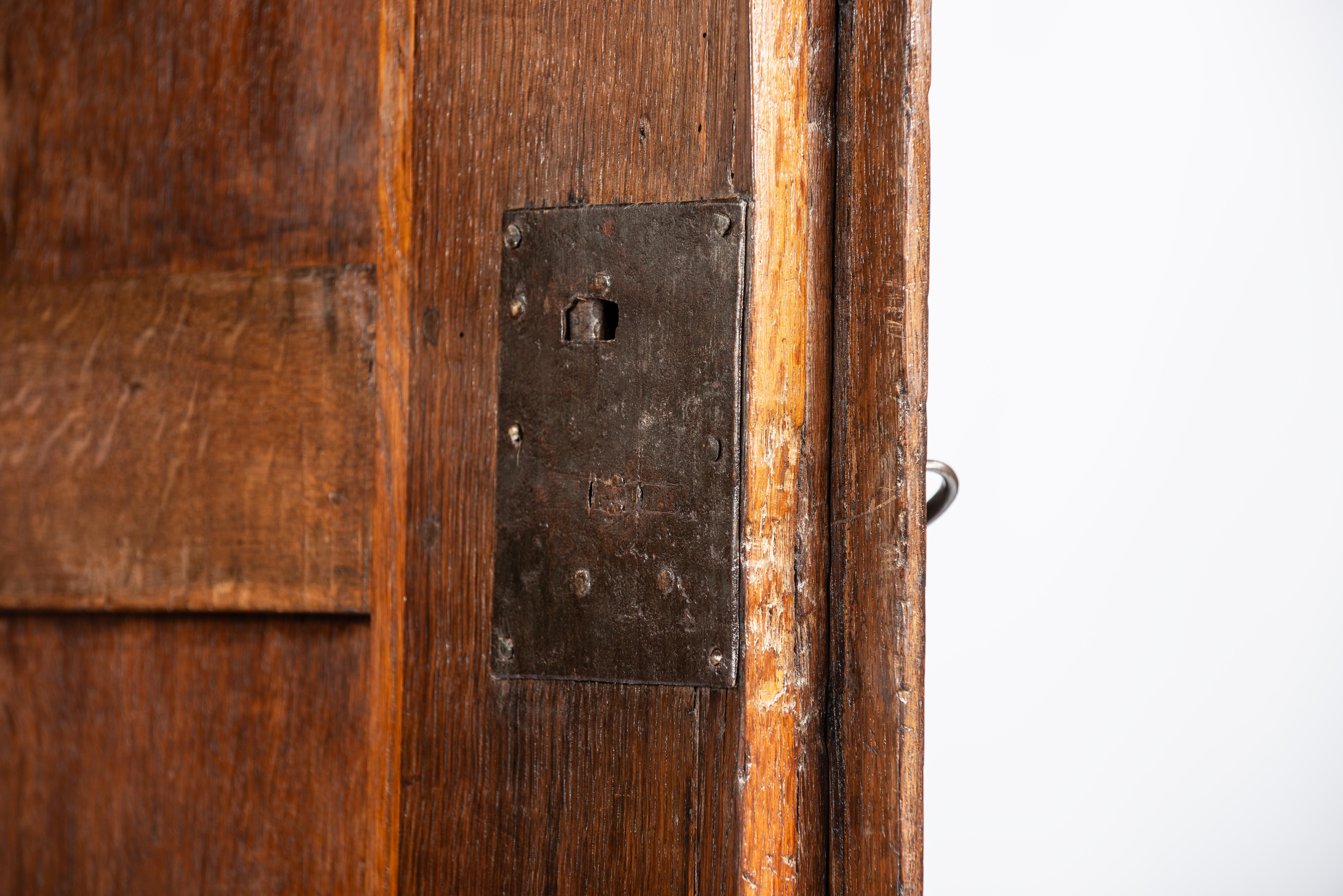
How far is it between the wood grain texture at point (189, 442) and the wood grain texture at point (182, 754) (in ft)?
0.07

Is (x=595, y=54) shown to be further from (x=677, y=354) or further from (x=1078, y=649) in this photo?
(x=1078, y=649)

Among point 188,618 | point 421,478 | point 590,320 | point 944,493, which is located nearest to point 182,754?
point 188,618

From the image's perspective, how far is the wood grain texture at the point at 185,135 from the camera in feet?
1.51

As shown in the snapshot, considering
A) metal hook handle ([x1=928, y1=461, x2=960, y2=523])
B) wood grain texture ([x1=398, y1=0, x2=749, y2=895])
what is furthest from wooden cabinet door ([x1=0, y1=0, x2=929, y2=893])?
metal hook handle ([x1=928, y1=461, x2=960, y2=523])

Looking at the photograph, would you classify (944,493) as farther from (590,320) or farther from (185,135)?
(185,135)

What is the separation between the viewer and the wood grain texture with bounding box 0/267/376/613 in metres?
0.44

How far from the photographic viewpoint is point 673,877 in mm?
401

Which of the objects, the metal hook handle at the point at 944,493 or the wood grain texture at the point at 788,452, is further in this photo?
the metal hook handle at the point at 944,493

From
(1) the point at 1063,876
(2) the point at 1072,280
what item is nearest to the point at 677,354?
(2) the point at 1072,280

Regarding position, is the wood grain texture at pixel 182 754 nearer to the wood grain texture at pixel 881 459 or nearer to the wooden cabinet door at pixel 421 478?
the wooden cabinet door at pixel 421 478

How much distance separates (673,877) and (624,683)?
3.4 inches

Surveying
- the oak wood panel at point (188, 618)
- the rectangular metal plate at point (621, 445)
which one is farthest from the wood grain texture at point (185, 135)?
the rectangular metal plate at point (621, 445)

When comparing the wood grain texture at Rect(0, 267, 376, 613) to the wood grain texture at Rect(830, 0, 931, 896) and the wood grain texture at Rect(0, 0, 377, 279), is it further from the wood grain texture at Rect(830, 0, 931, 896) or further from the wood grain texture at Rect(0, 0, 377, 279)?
the wood grain texture at Rect(830, 0, 931, 896)

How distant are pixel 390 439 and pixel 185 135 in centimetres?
20
